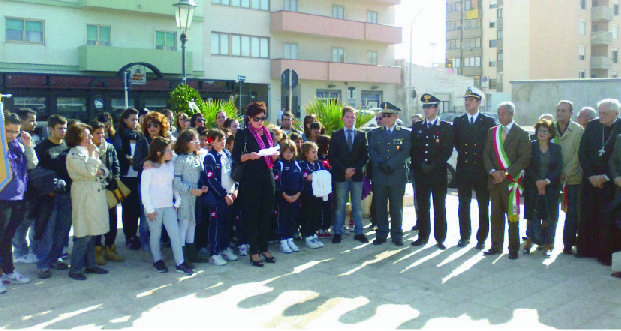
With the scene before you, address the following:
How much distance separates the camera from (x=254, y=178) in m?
7.53

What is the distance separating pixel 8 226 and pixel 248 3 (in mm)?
31679

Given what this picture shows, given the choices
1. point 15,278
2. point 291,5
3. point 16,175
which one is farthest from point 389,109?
point 291,5

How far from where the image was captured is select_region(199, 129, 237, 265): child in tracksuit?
25.1 ft

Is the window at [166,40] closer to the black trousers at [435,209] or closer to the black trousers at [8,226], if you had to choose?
the black trousers at [435,209]

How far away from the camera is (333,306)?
5.98m

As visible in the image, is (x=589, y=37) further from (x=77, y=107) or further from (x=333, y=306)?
(x=333, y=306)

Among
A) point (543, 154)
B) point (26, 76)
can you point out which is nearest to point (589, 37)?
point (26, 76)

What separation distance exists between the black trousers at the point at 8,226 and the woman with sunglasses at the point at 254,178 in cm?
252

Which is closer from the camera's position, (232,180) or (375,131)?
(232,180)

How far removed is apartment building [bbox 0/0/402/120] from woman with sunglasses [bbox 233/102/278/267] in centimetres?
1489

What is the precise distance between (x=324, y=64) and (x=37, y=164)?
108 ft

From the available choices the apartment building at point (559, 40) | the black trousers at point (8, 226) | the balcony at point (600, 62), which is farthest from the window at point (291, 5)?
the balcony at point (600, 62)

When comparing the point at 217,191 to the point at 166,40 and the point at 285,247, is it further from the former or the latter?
the point at 166,40

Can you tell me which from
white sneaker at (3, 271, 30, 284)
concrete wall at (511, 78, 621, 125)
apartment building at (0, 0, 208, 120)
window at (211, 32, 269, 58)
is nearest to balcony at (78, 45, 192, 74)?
apartment building at (0, 0, 208, 120)
